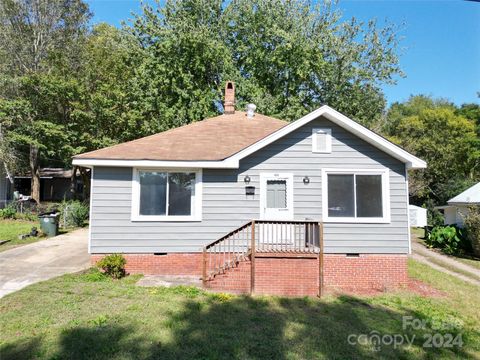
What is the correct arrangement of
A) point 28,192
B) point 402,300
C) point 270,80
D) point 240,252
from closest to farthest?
point 402,300 → point 240,252 → point 270,80 → point 28,192

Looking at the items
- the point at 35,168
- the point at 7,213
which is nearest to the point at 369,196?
the point at 7,213

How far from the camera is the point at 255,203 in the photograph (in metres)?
9.25

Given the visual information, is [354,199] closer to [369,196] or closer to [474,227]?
[369,196]

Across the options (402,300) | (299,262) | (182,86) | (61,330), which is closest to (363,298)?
(402,300)

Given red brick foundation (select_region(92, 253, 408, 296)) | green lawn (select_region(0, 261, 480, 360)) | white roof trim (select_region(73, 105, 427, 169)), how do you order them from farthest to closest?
red brick foundation (select_region(92, 253, 408, 296))
white roof trim (select_region(73, 105, 427, 169))
green lawn (select_region(0, 261, 480, 360))

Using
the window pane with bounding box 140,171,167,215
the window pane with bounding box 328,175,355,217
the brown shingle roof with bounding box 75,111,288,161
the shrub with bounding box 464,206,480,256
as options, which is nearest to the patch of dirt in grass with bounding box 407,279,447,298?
the window pane with bounding box 328,175,355,217

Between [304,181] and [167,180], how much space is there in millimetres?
3815

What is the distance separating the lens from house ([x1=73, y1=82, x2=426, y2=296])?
28.9ft

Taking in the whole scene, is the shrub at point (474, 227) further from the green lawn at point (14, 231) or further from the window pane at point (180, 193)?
the green lawn at point (14, 231)

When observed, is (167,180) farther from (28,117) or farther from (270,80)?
(28,117)

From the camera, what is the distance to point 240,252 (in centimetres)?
901

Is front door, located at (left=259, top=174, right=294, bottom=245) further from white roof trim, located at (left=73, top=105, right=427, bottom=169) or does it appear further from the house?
white roof trim, located at (left=73, top=105, right=427, bottom=169)

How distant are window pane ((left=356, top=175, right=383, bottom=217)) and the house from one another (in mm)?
28

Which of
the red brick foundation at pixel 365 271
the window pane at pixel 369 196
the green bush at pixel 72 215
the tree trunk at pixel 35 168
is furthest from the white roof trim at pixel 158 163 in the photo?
the tree trunk at pixel 35 168
